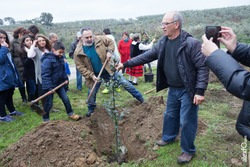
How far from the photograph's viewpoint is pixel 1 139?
3959 millimetres

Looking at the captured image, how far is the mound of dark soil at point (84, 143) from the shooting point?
294 cm

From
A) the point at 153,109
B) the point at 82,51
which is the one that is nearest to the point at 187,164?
the point at 153,109

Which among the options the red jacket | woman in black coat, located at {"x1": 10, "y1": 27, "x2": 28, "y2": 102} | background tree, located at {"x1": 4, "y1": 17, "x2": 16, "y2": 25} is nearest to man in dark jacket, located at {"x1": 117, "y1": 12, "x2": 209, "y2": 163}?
woman in black coat, located at {"x1": 10, "y1": 27, "x2": 28, "y2": 102}

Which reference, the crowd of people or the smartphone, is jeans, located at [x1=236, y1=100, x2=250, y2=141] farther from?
the smartphone

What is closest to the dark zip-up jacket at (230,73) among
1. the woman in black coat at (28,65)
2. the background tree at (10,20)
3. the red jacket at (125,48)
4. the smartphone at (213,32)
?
the smartphone at (213,32)

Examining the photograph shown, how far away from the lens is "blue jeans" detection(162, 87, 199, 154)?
101 inches

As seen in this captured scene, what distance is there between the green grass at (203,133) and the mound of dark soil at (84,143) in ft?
0.81

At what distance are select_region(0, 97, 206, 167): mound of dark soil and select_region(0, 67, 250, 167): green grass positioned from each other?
9.8 inches

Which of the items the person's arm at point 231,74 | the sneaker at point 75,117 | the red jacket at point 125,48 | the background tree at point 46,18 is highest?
the background tree at point 46,18

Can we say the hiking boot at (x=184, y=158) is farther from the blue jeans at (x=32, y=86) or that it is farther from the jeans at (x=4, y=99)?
the blue jeans at (x=32, y=86)

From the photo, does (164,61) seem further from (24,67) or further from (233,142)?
(24,67)

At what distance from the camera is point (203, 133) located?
3.40 metres

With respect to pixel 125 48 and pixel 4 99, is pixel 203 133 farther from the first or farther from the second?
pixel 125 48

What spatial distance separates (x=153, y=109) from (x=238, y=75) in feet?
10.5
